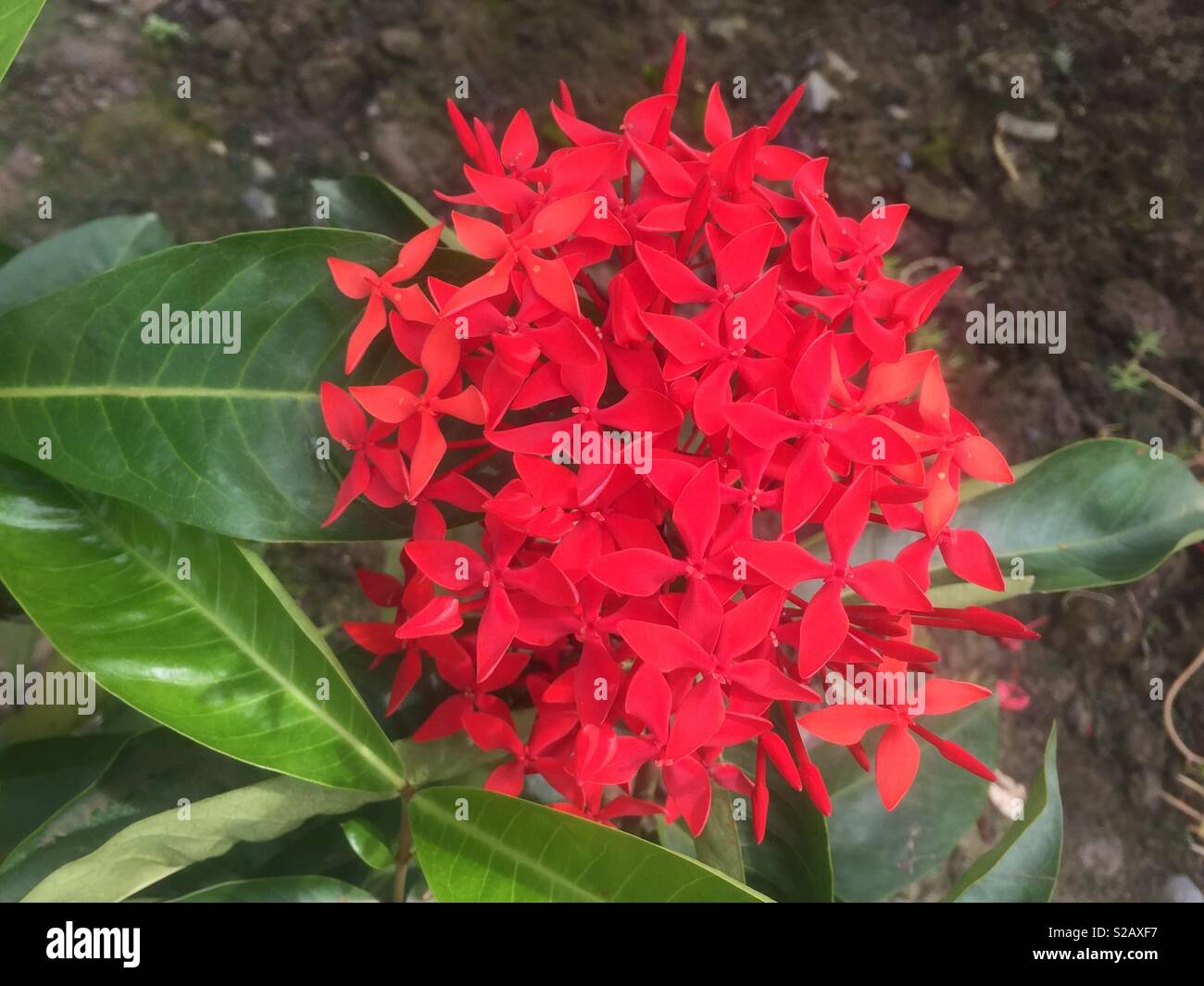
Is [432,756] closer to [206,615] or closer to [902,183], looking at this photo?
[206,615]

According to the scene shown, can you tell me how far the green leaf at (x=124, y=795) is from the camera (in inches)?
26.9

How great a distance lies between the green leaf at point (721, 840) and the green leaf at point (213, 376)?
0.29 m

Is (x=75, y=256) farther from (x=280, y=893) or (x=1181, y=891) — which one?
(x=1181, y=891)

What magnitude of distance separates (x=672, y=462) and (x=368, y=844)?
0.38m

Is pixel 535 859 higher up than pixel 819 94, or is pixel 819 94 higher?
pixel 819 94

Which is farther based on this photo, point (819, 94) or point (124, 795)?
point (819, 94)

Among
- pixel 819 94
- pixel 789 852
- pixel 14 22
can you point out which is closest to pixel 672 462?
pixel 789 852

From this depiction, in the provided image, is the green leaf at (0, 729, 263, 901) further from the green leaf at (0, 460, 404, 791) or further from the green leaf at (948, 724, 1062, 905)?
the green leaf at (948, 724, 1062, 905)

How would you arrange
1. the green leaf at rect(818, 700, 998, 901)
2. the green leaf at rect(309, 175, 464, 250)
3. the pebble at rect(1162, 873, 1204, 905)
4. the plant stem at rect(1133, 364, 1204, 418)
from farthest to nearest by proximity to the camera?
the plant stem at rect(1133, 364, 1204, 418) → the pebble at rect(1162, 873, 1204, 905) → the green leaf at rect(818, 700, 998, 901) → the green leaf at rect(309, 175, 464, 250)

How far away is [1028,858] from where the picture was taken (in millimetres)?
674

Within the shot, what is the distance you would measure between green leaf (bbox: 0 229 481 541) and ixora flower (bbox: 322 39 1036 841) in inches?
1.4

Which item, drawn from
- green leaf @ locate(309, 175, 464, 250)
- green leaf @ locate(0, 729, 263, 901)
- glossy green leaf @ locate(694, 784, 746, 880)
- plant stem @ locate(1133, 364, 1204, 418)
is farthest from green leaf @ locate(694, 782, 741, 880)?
plant stem @ locate(1133, 364, 1204, 418)

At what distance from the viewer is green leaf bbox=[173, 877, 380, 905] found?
0.65 m

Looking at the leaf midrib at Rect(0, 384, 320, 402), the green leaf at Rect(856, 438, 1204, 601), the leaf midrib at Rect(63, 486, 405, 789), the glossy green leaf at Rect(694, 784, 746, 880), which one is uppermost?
the leaf midrib at Rect(0, 384, 320, 402)
